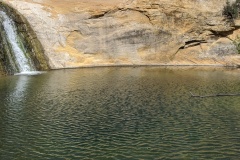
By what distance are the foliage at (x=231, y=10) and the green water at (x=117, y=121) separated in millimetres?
23490

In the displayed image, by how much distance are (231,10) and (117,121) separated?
39.1 metres

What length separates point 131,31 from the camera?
5091cm

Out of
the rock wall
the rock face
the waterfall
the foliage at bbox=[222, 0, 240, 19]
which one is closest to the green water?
the waterfall

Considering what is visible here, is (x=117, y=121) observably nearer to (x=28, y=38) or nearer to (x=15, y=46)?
(x=15, y=46)

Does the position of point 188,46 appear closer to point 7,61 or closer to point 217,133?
point 7,61

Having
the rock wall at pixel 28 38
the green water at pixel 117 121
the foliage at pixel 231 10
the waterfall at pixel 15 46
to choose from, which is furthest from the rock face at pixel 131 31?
the green water at pixel 117 121

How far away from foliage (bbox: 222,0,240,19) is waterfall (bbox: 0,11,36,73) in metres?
29.4

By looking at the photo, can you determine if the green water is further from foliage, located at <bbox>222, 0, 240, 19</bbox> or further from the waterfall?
foliage, located at <bbox>222, 0, 240, 19</bbox>

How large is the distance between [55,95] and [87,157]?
539 inches

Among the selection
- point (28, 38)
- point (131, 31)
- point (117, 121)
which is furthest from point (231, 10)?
point (117, 121)

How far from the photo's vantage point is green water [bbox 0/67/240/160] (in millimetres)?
14648

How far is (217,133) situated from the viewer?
17.1 meters

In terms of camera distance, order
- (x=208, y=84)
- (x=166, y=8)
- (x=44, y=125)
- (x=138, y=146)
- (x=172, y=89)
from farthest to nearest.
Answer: (x=166, y=8), (x=208, y=84), (x=172, y=89), (x=44, y=125), (x=138, y=146)

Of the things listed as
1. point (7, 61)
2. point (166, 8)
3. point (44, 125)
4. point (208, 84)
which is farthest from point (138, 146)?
point (166, 8)
